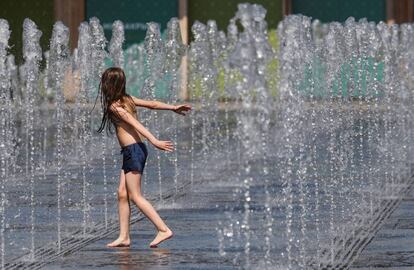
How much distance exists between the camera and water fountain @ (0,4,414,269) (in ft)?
31.6

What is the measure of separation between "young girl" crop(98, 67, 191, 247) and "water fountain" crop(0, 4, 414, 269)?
41 centimetres

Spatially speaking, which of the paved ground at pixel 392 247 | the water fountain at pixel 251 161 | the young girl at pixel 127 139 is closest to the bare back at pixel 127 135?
the young girl at pixel 127 139

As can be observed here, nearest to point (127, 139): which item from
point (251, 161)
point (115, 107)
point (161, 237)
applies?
point (115, 107)

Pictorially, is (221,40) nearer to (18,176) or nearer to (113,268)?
(18,176)

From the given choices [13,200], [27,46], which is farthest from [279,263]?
[27,46]

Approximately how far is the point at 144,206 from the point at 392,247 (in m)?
1.70

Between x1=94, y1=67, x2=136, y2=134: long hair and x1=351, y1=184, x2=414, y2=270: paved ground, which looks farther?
x1=94, y1=67, x2=136, y2=134: long hair

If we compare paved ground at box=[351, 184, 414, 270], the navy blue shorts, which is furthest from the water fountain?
the navy blue shorts

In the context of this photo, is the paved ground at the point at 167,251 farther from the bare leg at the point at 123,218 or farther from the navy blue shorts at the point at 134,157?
the navy blue shorts at the point at 134,157

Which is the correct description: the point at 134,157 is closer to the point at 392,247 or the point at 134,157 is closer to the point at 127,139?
the point at 127,139

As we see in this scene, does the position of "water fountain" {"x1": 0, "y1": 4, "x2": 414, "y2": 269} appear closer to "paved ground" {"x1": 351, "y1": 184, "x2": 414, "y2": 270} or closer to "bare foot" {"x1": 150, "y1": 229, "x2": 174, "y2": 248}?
"paved ground" {"x1": 351, "y1": 184, "x2": 414, "y2": 270}

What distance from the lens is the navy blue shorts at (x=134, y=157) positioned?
33.9 ft

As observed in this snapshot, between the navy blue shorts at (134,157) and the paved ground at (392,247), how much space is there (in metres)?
1.64

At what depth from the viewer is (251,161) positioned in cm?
1777
